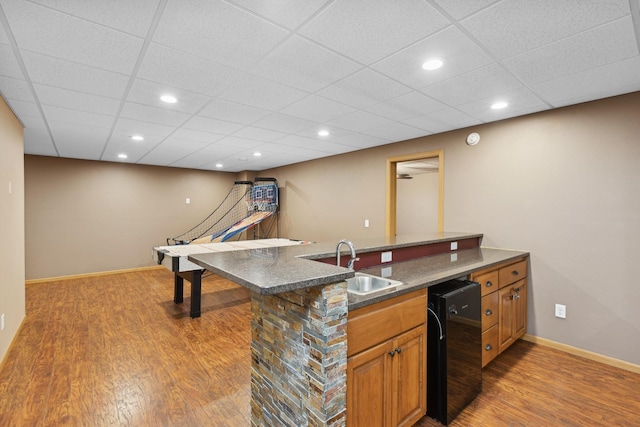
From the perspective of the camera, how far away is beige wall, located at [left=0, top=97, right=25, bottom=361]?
2684mm

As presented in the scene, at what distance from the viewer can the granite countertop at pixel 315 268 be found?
48.7 inches

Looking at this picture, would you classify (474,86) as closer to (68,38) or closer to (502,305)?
(502,305)

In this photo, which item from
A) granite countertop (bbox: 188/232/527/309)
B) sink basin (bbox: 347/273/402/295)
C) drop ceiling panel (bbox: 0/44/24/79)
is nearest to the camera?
granite countertop (bbox: 188/232/527/309)

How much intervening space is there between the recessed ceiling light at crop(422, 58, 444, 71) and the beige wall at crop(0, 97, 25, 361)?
11.6 ft

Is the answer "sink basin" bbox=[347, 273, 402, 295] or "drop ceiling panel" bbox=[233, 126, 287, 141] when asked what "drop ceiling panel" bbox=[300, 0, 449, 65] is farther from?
"drop ceiling panel" bbox=[233, 126, 287, 141]

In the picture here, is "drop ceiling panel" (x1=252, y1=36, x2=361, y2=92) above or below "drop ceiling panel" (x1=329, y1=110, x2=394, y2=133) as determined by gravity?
below

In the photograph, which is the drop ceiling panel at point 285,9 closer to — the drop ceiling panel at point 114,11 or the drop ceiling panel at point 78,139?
the drop ceiling panel at point 114,11

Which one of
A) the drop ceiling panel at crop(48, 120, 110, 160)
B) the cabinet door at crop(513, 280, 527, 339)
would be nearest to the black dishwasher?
the cabinet door at crop(513, 280, 527, 339)

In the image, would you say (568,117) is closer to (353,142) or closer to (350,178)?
(353,142)

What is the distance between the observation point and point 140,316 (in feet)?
12.6

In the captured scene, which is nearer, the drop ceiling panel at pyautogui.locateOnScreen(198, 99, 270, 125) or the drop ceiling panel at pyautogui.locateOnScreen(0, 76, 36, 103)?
the drop ceiling panel at pyautogui.locateOnScreen(0, 76, 36, 103)

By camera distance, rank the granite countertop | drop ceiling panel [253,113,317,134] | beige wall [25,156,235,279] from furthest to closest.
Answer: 1. beige wall [25,156,235,279]
2. drop ceiling panel [253,113,317,134]
3. the granite countertop

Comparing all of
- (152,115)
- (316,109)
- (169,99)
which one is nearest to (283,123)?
(316,109)

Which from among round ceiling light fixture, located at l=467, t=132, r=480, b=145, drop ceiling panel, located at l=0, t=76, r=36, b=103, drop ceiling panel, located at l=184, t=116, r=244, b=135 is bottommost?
round ceiling light fixture, located at l=467, t=132, r=480, b=145
